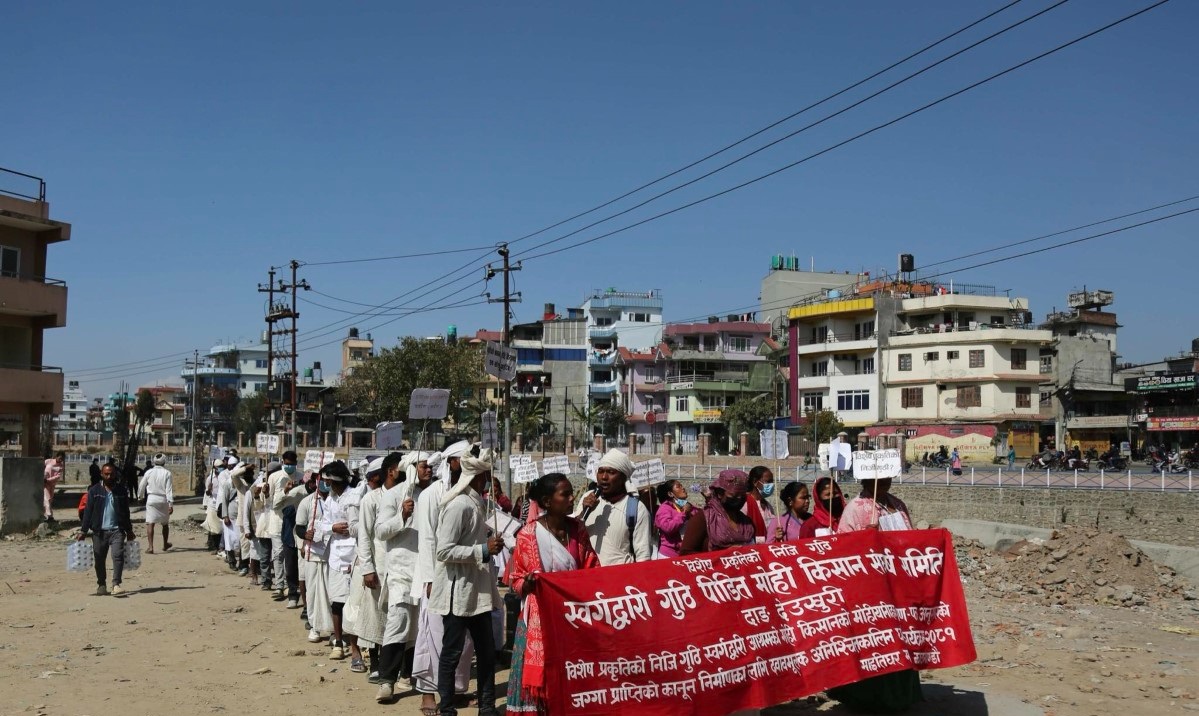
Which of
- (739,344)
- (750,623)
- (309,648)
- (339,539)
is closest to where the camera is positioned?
(750,623)

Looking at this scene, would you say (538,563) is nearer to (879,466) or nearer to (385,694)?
(385,694)

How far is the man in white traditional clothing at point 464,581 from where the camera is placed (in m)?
7.11

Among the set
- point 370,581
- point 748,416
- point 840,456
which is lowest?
point 370,581

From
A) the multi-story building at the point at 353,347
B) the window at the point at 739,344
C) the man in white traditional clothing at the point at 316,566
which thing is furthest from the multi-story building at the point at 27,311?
the multi-story building at the point at 353,347

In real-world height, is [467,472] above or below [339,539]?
above

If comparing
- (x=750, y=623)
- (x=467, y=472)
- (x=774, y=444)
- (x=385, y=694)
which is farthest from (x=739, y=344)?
(x=750, y=623)

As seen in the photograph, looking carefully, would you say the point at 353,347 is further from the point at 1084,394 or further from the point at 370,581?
the point at 370,581

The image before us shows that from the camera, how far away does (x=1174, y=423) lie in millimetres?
51062

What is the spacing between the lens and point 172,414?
120 m

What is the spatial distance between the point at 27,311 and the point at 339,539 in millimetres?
26875

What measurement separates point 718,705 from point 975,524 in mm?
18767

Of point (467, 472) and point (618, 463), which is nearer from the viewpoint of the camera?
point (618, 463)

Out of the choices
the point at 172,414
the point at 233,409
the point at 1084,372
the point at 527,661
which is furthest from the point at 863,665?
the point at 172,414

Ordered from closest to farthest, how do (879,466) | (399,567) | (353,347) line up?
(879,466)
(399,567)
(353,347)
